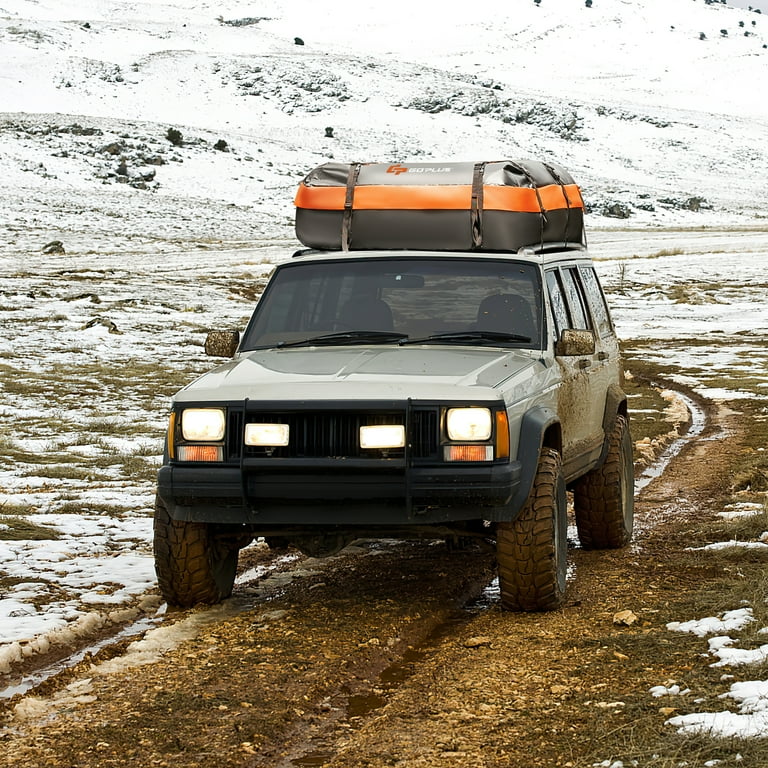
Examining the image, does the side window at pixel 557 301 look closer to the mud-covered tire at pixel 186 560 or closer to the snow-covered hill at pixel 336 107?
the mud-covered tire at pixel 186 560

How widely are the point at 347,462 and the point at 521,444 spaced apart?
2.95ft

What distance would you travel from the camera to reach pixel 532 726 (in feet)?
15.7

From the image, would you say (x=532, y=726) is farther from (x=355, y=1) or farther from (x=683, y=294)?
(x=355, y=1)

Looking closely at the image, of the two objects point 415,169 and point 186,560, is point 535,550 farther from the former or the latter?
point 415,169

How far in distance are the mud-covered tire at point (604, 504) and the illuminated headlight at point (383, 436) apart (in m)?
2.58

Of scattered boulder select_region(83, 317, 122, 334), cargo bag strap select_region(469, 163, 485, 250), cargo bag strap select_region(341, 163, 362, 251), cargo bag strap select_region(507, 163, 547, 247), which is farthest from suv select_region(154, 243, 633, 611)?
scattered boulder select_region(83, 317, 122, 334)

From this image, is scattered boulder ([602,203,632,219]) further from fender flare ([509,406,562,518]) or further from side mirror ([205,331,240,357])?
fender flare ([509,406,562,518])

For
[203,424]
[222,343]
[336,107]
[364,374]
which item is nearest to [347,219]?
[222,343]

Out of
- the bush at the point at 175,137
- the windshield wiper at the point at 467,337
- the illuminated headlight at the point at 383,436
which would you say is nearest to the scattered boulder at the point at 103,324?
the windshield wiper at the point at 467,337

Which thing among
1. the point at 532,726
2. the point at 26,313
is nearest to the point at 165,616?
the point at 532,726

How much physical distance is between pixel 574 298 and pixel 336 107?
361 ft

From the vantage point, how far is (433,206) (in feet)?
26.0

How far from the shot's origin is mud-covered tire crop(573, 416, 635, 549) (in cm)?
830

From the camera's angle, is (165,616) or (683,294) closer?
(165,616)
